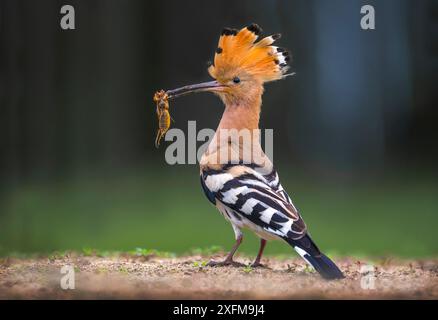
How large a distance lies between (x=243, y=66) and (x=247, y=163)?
64 cm

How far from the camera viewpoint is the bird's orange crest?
3766mm

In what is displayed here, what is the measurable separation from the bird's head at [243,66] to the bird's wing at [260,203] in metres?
0.66

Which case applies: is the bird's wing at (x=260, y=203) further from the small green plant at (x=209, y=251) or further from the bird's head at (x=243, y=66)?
the small green plant at (x=209, y=251)

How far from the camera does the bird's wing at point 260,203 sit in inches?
129

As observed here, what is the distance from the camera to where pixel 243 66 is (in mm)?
3912

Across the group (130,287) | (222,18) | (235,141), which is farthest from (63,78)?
(130,287)

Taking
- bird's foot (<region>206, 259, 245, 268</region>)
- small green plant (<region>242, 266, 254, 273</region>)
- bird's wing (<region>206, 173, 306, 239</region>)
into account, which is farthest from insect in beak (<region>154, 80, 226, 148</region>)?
small green plant (<region>242, 266, 254, 273</region>)

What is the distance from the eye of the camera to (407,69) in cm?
819

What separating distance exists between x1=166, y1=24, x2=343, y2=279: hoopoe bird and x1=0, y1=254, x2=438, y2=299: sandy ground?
181 millimetres

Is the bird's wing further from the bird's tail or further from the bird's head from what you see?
the bird's head

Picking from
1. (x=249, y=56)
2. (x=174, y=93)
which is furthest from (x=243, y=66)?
(x=174, y=93)

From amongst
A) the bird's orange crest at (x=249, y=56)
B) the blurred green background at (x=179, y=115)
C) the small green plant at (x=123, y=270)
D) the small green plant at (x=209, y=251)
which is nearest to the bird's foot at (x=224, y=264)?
the small green plant at (x=123, y=270)

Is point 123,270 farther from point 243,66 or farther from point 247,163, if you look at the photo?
point 243,66
